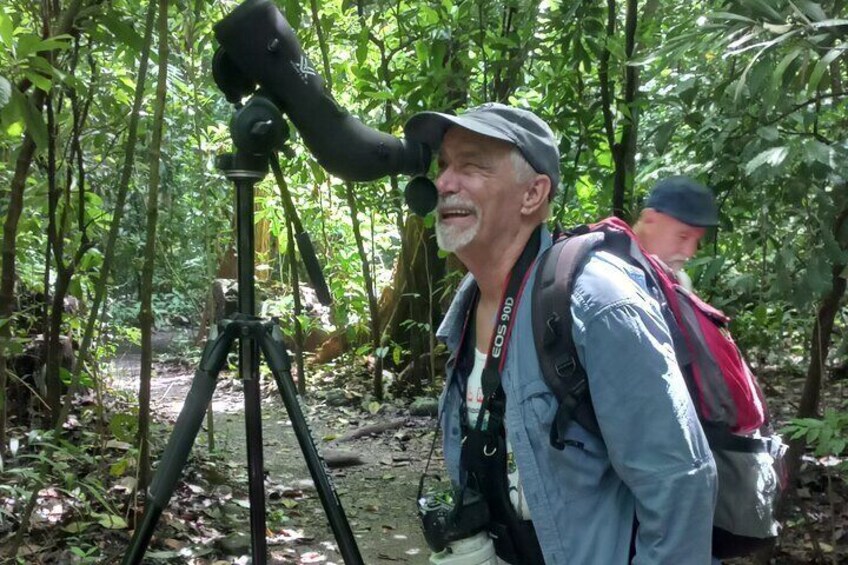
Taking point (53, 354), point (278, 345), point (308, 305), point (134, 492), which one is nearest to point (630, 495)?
point (278, 345)

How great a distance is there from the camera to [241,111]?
1.60 m

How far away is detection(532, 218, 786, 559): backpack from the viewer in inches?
49.6

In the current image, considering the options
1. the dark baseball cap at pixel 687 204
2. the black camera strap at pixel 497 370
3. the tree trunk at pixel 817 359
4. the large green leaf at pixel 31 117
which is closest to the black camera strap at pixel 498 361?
the black camera strap at pixel 497 370

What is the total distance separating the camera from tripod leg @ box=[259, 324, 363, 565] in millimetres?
341

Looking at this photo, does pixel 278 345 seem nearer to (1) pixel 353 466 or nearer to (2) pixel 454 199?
(2) pixel 454 199

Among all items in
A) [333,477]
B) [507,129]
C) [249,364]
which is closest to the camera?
[507,129]

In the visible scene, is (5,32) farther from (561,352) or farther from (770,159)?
(770,159)

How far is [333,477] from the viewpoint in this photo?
4203mm

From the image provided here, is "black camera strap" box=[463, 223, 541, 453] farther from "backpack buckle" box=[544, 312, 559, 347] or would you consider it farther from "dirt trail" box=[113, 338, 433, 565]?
"dirt trail" box=[113, 338, 433, 565]

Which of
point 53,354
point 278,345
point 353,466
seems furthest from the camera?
point 353,466

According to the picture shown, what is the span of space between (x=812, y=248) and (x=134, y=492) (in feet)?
7.14

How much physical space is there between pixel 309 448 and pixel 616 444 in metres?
0.71

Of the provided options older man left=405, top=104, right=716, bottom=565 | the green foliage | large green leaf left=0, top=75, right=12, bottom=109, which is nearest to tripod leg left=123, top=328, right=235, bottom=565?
older man left=405, top=104, right=716, bottom=565

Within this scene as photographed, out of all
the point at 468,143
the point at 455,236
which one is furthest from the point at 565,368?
the point at 468,143
